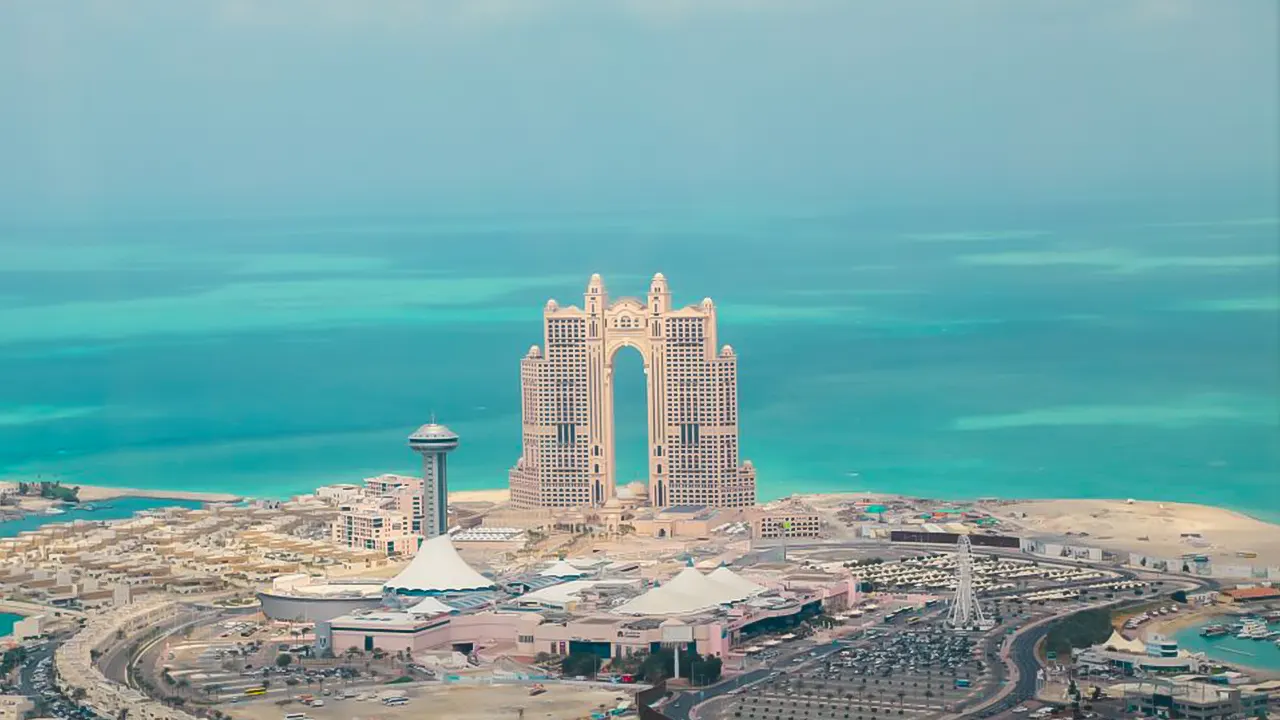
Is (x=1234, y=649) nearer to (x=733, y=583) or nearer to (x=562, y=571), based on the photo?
(x=733, y=583)

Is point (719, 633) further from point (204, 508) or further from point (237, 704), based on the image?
point (204, 508)

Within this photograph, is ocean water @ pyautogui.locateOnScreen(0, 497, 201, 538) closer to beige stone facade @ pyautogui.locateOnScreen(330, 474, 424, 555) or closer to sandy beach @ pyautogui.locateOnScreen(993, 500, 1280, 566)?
beige stone facade @ pyautogui.locateOnScreen(330, 474, 424, 555)

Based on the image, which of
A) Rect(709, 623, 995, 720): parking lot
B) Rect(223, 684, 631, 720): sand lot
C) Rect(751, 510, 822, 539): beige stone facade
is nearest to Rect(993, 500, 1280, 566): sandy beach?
Rect(751, 510, 822, 539): beige stone facade

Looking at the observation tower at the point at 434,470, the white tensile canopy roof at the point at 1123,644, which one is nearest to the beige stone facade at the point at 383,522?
the observation tower at the point at 434,470

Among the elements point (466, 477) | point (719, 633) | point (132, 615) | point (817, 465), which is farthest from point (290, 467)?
point (719, 633)

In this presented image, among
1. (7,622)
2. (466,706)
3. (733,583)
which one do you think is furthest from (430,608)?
(7,622)
